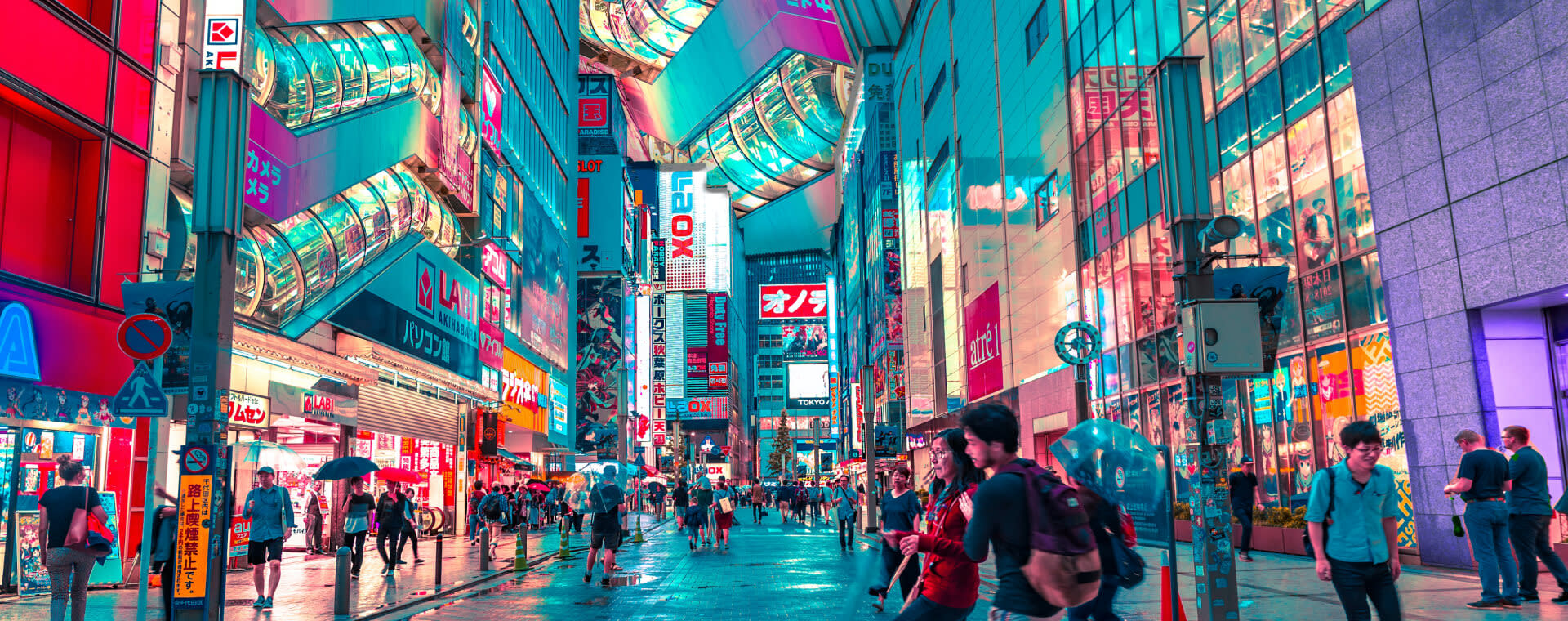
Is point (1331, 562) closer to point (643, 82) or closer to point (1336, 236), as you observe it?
point (1336, 236)

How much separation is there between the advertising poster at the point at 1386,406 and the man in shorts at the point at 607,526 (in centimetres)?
1073

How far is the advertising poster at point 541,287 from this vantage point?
150 feet

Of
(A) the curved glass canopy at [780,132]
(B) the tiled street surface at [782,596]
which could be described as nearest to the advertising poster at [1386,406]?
(B) the tiled street surface at [782,596]

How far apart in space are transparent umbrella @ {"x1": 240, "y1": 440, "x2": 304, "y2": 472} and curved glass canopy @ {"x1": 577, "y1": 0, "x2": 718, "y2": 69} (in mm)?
67940

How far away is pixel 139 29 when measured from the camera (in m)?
15.9

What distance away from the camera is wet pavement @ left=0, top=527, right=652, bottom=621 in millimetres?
11820

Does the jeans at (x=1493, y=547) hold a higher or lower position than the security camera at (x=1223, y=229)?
lower

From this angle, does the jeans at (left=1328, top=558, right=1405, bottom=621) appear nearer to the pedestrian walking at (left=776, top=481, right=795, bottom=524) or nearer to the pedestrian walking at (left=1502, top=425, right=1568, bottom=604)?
the pedestrian walking at (left=1502, top=425, right=1568, bottom=604)

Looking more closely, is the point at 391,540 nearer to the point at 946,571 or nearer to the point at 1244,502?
the point at 1244,502

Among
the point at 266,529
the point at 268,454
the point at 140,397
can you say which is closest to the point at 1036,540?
the point at 140,397

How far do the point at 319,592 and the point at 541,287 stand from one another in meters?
36.0

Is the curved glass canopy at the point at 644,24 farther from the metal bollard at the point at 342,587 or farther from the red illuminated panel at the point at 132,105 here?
the metal bollard at the point at 342,587

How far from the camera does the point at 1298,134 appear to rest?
57.8ft

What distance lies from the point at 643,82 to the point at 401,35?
72400 millimetres
